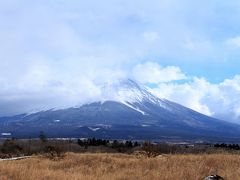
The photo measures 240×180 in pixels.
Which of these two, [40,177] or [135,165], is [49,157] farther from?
[40,177]

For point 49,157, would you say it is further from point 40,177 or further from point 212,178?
point 212,178

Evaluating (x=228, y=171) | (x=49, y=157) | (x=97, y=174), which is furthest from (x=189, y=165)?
(x=49, y=157)

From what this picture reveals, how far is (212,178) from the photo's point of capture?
16.6 m

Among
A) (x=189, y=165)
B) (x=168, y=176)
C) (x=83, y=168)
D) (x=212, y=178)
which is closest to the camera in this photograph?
(x=212, y=178)

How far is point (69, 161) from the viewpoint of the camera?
25625 mm

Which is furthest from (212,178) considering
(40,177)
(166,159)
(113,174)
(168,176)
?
(166,159)

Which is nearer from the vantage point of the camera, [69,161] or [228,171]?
[228,171]

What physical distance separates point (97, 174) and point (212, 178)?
4.72m

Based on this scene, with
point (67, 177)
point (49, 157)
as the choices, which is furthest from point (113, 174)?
point (49, 157)

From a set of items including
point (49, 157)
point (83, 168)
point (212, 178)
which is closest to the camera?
point (212, 178)

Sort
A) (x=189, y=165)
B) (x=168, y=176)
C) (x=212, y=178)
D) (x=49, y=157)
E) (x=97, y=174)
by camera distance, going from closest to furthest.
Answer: (x=212, y=178), (x=168, y=176), (x=97, y=174), (x=189, y=165), (x=49, y=157)

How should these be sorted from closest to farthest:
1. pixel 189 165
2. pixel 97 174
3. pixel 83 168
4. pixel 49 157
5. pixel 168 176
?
pixel 168 176
pixel 97 174
pixel 189 165
pixel 83 168
pixel 49 157

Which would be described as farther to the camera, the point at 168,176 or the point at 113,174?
the point at 113,174

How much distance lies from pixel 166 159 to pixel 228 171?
17.8 feet
